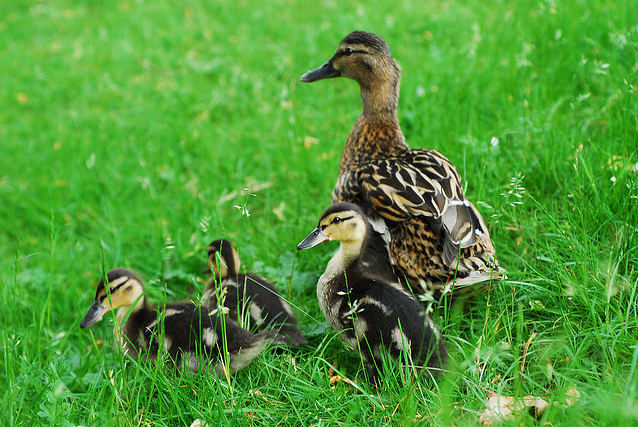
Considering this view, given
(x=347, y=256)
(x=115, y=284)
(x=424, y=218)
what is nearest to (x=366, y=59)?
(x=424, y=218)

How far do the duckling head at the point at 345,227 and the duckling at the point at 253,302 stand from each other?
14.4 inches

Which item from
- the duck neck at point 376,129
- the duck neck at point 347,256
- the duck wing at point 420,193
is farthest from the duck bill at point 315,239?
the duck neck at point 376,129

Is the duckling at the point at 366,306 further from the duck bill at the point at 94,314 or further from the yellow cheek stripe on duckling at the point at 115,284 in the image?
the duck bill at the point at 94,314

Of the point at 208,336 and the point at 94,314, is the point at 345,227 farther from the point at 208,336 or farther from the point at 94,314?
the point at 94,314

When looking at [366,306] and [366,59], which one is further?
[366,59]

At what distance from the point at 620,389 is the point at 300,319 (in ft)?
5.08

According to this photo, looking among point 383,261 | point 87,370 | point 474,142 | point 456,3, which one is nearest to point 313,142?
point 474,142

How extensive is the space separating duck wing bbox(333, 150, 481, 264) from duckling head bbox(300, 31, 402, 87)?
2.42ft

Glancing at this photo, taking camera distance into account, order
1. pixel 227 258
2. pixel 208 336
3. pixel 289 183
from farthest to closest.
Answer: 1. pixel 289 183
2. pixel 227 258
3. pixel 208 336

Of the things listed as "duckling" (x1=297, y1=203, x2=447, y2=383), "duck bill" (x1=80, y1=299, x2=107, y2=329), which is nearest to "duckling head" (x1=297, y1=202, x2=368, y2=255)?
"duckling" (x1=297, y1=203, x2=447, y2=383)

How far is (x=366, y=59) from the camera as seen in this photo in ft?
12.5

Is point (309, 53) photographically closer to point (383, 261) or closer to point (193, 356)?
point (383, 261)

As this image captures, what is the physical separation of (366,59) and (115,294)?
205 cm

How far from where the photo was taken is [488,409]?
2334 millimetres
